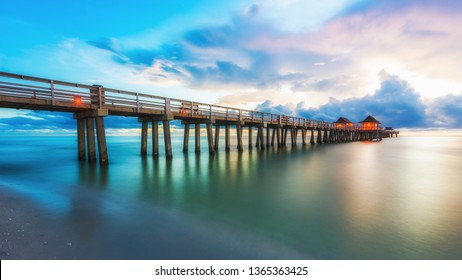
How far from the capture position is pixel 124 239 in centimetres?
404

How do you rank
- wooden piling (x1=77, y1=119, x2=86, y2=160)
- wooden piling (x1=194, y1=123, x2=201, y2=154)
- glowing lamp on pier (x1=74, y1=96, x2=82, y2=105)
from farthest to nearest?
wooden piling (x1=194, y1=123, x2=201, y2=154)
wooden piling (x1=77, y1=119, x2=86, y2=160)
glowing lamp on pier (x1=74, y1=96, x2=82, y2=105)

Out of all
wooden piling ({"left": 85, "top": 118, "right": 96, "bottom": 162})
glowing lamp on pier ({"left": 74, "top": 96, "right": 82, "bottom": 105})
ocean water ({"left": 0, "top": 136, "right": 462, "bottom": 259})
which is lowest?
ocean water ({"left": 0, "top": 136, "right": 462, "bottom": 259})

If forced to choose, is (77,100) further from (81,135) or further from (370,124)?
(370,124)

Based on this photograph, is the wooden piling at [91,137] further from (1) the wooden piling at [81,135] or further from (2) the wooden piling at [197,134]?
(2) the wooden piling at [197,134]

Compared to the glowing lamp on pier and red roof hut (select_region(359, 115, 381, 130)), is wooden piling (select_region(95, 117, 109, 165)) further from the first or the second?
red roof hut (select_region(359, 115, 381, 130))

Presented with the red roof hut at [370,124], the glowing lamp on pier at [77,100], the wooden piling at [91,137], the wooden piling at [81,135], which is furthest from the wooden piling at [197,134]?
the red roof hut at [370,124]

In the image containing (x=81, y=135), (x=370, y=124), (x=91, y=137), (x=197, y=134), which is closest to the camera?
(x=91, y=137)

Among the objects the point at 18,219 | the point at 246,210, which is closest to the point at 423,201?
the point at 246,210

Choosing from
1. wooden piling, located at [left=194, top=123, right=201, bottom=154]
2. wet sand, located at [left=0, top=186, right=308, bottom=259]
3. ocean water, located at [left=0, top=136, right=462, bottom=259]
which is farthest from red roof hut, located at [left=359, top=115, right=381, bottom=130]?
wet sand, located at [left=0, top=186, right=308, bottom=259]

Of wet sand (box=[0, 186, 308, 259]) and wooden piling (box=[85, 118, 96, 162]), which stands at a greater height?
wooden piling (box=[85, 118, 96, 162])

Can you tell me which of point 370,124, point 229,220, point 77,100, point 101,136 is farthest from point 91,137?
point 370,124

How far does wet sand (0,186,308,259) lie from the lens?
3547 mm

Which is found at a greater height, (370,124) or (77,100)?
(370,124)
